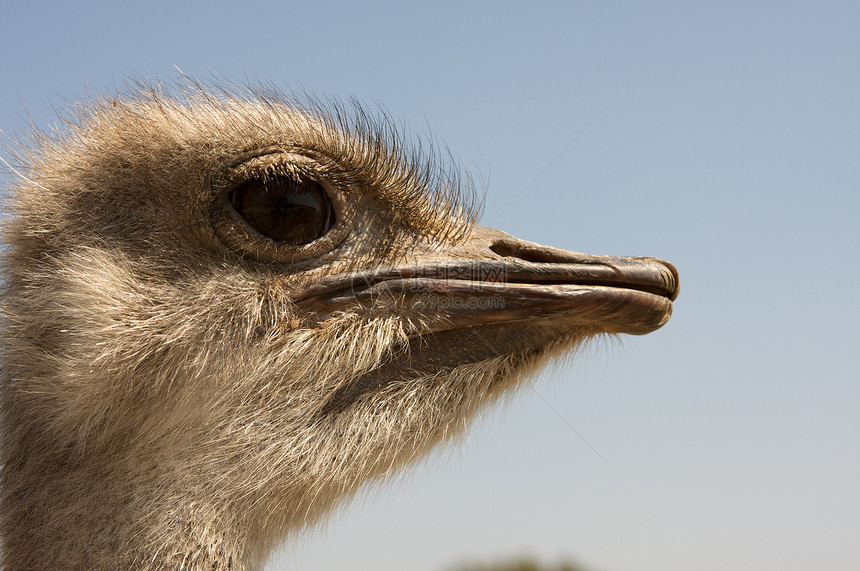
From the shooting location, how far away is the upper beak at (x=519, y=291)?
2.93 m

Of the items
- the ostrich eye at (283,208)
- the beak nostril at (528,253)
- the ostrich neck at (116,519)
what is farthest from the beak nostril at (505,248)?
the ostrich neck at (116,519)

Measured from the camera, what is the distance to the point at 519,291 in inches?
116

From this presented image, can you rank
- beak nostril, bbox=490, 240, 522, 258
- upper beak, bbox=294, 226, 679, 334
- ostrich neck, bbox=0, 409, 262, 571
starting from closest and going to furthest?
ostrich neck, bbox=0, 409, 262, 571
upper beak, bbox=294, 226, 679, 334
beak nostril, bbox=490, 240, 522, 258

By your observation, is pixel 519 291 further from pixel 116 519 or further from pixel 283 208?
pixel 116 519

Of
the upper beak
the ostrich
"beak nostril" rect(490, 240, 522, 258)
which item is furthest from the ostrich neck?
"beak nostril" rect(490, 240, 522, 258)

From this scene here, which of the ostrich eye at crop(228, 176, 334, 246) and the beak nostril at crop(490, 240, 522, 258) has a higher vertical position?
the beak nostril at crop(490, 240, 522, 258)

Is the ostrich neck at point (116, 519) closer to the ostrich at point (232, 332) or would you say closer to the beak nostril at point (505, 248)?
the ostrich at point (232, 332)

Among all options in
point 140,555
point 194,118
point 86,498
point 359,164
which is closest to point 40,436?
point 86,498

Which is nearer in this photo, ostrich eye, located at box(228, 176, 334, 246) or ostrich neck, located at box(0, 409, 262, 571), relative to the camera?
ostrich neck, located at box(0, 409, 262, 571)

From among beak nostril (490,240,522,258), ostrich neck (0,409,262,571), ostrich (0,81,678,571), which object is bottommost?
ostrich neck (0,409,262,571)

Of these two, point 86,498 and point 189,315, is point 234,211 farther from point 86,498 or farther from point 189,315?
point 86,498

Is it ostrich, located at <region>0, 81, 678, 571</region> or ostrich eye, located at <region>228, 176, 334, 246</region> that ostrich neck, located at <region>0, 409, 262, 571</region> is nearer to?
ostrich, located at <region>0, 81, 678, 571</region>

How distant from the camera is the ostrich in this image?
2.80 meters

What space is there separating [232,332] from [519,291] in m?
0.90
